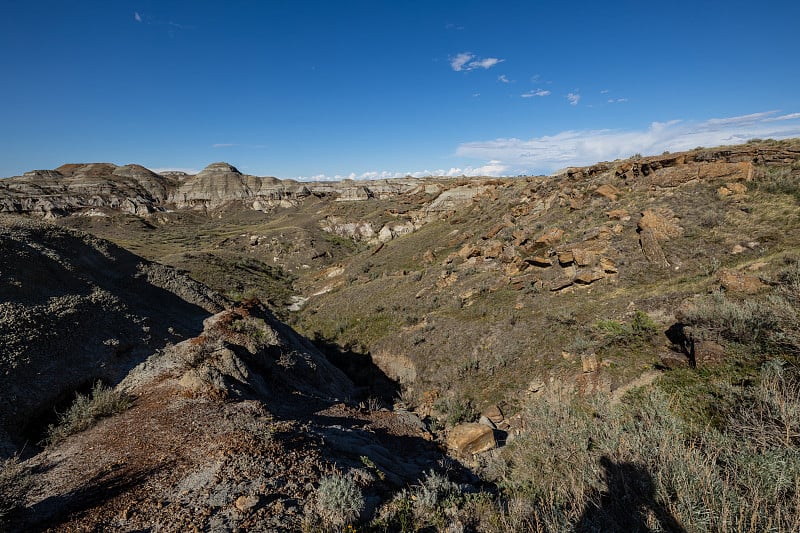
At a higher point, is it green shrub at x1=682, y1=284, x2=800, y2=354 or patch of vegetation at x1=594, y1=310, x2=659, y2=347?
green shrub at x1=682, y1=284, x2=800, y2=354

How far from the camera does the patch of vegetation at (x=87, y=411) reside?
21.8 feet

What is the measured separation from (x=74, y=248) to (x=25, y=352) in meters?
7.01

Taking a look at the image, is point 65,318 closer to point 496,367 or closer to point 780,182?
point 496,367

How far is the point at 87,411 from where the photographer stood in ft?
23.3

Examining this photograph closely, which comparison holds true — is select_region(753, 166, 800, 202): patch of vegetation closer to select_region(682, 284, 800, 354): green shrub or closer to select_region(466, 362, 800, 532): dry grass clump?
select_region(682, 284, 800, 354): green shrub

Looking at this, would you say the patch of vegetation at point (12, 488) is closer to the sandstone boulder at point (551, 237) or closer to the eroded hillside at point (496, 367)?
the eroded hillside at point (496, 367)

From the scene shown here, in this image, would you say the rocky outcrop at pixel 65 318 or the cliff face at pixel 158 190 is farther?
the cliff face at pixel 158 190

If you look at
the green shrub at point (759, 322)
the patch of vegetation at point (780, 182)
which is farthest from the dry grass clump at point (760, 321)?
the patch of vegetation at point (780, 182)

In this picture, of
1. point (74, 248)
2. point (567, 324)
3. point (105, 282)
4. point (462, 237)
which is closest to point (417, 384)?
point (567, 324)

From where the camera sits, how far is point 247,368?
989cm

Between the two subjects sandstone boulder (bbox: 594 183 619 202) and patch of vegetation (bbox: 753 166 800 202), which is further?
sandstone boulder (bbox: 594 183 619 202)

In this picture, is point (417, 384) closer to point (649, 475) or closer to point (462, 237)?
point (649, 475)

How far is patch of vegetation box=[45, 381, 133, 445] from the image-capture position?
664 cm

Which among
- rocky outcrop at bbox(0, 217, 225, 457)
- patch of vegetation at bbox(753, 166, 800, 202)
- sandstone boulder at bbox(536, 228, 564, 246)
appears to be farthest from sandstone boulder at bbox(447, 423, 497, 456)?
patch of vegetation at bbox(753, 166, 800, 202)
